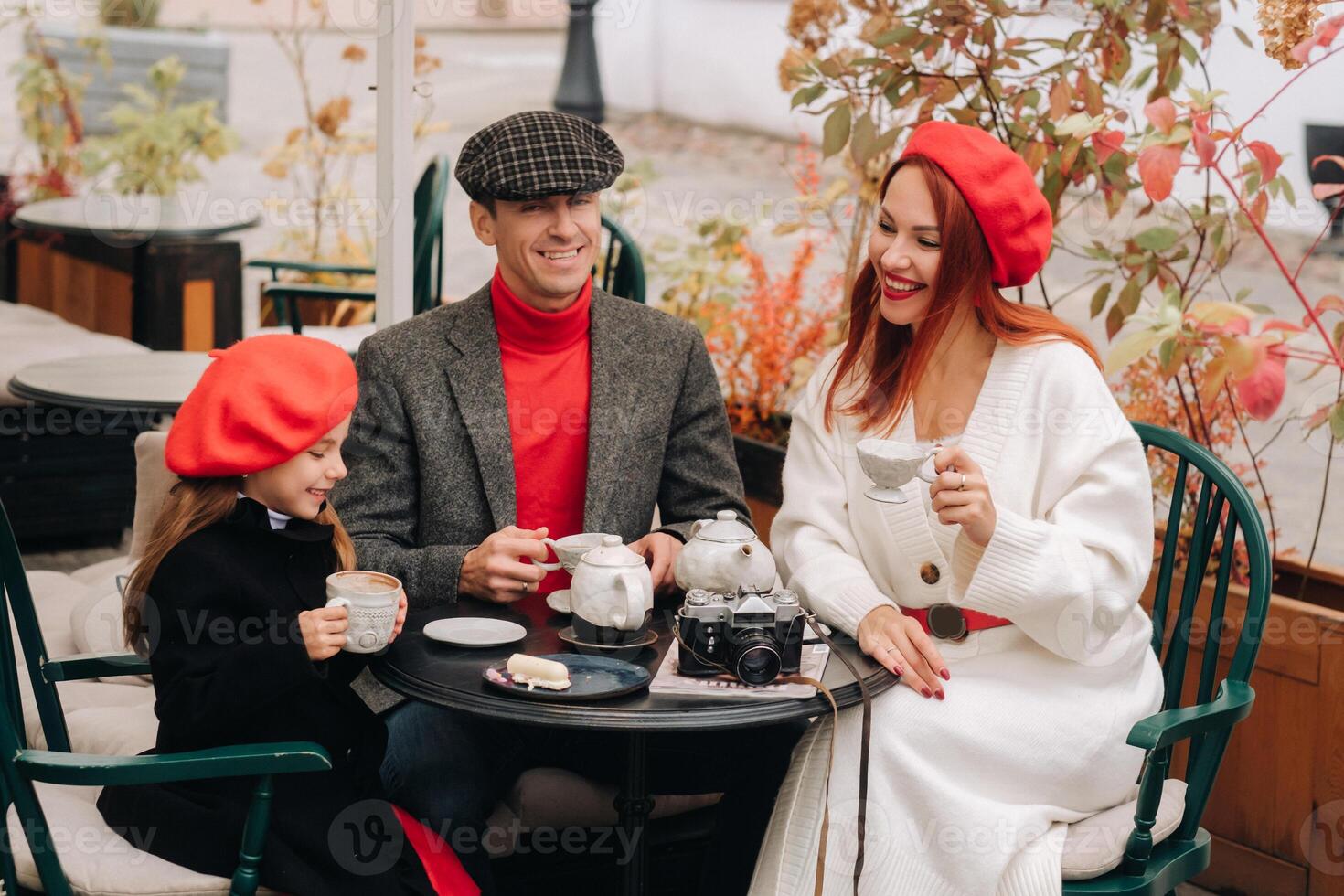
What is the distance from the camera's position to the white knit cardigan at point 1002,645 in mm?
1983

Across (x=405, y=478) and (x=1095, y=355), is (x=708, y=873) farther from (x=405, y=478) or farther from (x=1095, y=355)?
(x=1095, y=355)

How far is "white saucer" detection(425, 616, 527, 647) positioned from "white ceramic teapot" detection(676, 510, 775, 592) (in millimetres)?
251

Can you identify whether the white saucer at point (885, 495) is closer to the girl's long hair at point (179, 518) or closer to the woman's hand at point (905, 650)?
the woman's hand at point (905, 650)

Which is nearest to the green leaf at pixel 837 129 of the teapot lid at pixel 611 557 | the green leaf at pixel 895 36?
the green leaf at pixel 895 36

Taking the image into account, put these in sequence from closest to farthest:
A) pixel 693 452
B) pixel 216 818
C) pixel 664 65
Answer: pixel 216 818
pixel 693 452
pixel 664 65

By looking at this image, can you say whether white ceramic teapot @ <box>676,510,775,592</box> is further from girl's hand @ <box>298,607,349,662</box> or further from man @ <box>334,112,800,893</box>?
girl's hand @ <box>298,607,349,662</box>

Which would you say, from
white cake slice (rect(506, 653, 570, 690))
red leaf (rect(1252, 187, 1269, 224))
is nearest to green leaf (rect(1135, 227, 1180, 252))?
red leaf (rect(1252, 187, 1269, 224))

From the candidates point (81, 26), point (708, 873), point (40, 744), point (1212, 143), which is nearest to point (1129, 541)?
point (1212, 143)

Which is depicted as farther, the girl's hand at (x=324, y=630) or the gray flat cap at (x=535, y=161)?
the gray flat cap at (x=535, y=161)

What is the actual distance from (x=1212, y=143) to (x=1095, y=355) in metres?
0.37

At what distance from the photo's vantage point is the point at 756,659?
183 centimetres

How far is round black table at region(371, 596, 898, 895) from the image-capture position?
5.67ft

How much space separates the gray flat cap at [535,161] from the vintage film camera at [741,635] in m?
0.74

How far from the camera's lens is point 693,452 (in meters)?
2.52
